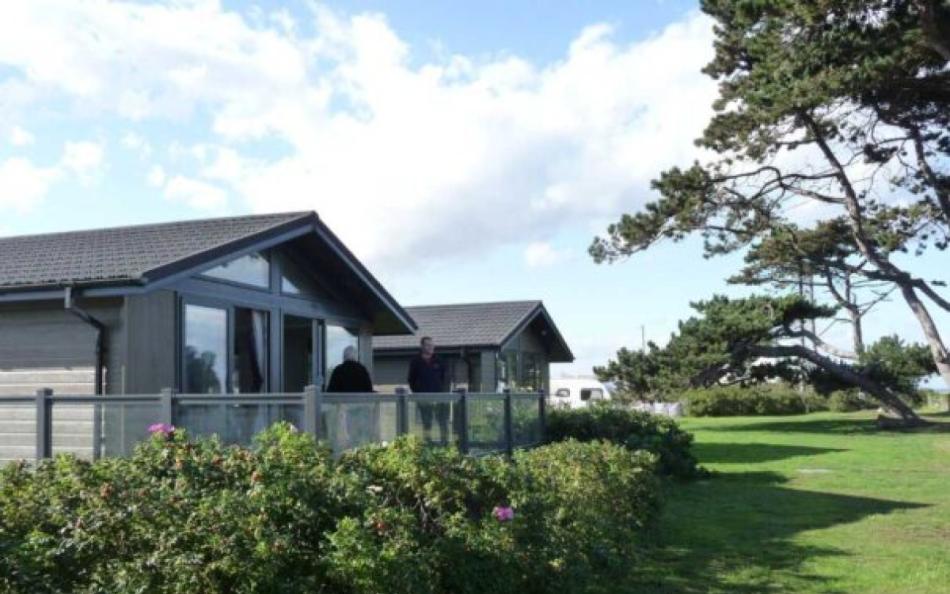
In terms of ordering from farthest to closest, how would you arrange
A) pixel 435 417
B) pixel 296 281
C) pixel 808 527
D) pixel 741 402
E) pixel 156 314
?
pixel 741 402, pixel 296 281, pixel 156 314, pixel 808 527, pixel 435 417

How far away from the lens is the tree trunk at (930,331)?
3089cm

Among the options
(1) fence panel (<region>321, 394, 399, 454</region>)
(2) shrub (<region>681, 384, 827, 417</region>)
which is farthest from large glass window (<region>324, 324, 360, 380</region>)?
(2) shrub (<region>681, 384, 827, 417</region>)

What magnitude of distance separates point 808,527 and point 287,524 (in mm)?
7345

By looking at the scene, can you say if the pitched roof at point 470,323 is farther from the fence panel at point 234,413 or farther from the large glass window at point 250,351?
the fence panel at point 234,413

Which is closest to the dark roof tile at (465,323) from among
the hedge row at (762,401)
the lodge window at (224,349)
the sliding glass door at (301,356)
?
the sliding glass door at (301,356)

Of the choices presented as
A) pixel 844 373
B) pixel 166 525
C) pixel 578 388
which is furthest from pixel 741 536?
pixel 578 388

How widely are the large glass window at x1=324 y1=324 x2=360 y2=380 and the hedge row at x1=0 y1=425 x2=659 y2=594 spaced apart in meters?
9.50

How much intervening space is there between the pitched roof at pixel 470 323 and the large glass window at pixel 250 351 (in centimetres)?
1302

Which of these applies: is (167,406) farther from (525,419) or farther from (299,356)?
(299,356)

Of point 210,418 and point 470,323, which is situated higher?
point 470,323

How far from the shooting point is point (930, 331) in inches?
1232

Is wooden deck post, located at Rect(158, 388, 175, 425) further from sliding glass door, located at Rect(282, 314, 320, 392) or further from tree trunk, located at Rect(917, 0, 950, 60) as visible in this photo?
tree trunk, located at Rect(917, 0, 950, 60)

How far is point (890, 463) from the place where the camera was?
17969 mm

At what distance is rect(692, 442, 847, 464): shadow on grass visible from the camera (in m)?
19.2
